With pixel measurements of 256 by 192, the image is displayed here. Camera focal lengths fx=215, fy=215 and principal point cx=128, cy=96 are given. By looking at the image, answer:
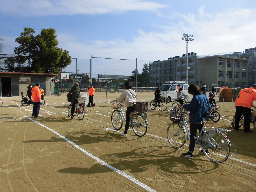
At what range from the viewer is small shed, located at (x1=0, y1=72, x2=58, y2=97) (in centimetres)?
2716

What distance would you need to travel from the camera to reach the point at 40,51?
33.9m

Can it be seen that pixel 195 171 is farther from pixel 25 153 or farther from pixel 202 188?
pixel 25 153

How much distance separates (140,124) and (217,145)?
8.61ft

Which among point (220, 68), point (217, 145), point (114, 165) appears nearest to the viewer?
point (114, 165)

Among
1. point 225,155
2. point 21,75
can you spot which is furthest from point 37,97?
point 21,75

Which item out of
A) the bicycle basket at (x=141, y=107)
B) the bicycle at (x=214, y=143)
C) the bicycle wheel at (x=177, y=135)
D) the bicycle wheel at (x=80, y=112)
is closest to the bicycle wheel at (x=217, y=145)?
the bicycle at (x=214, y=143)

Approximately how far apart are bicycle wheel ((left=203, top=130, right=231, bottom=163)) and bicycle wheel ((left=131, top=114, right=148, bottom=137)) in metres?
2.27

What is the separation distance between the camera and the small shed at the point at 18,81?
27156 mm

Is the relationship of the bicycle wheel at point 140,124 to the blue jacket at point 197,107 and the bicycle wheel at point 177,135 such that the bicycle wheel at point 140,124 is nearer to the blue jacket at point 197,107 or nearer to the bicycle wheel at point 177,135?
the bicycle wheel at point 177,135

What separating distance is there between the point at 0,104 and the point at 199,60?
5378 cm

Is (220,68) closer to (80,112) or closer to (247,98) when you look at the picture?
(247,98)

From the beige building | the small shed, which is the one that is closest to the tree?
the small shed

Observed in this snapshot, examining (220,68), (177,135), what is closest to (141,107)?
(177,135)

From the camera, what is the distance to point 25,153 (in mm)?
5082
